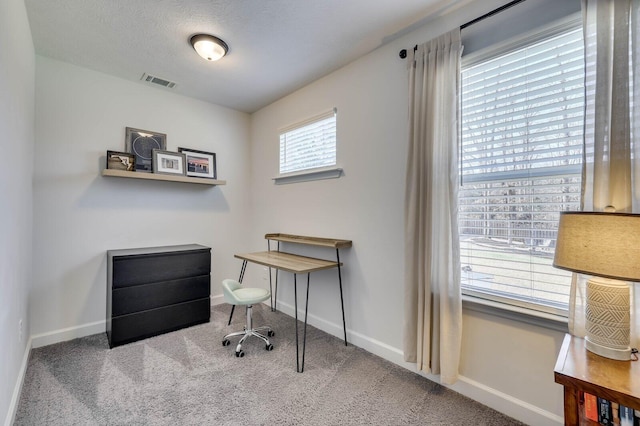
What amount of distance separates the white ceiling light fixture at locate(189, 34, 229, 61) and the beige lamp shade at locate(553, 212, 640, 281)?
264 centimetres

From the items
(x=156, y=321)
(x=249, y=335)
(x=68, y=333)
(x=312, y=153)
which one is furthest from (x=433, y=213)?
(x=68, y=333)

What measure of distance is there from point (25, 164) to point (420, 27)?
3284 millimetres

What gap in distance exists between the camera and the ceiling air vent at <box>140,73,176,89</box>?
3.01 m

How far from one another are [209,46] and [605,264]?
Answer: 285cm

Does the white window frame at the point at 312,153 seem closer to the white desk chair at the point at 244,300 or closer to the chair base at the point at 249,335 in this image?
the white desk chair at the point at 244,300

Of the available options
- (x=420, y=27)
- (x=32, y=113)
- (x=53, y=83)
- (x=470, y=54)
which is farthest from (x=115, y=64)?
(x=470, y=54)

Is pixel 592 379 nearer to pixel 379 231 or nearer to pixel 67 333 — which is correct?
pixel 379 231

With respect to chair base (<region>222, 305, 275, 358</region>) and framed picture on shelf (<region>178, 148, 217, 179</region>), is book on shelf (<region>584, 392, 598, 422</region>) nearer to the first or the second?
chair base (<region>222, 305, 275, 358</region>)

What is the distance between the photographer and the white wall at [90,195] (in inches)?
104

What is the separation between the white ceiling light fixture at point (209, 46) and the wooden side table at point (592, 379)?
2986 millimetres

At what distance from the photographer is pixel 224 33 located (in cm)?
224

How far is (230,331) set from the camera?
9.61 feet

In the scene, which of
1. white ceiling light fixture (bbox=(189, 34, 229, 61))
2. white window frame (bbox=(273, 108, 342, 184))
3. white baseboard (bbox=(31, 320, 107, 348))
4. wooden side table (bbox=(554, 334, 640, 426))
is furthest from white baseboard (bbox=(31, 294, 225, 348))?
wooden side table (bbox=(554, 334, 640, 426))

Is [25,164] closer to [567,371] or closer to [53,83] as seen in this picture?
[53,83]
